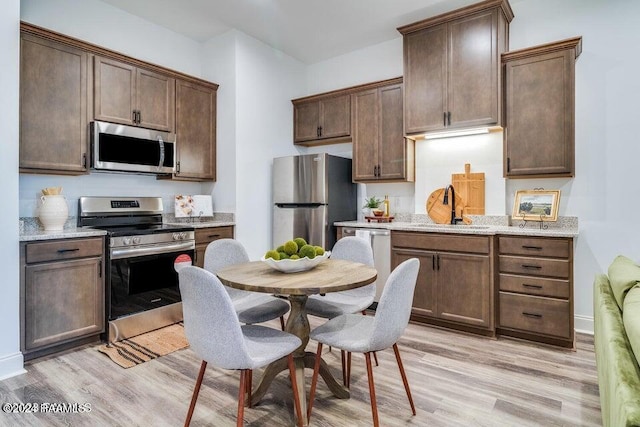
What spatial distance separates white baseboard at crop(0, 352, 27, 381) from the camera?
7.79ft

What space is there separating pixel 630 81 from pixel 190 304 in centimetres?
375

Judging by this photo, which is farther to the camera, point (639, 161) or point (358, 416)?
point (639, 161)

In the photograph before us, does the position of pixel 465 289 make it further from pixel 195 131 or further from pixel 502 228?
pixel 195 131

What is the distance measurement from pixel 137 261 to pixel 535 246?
3.32m

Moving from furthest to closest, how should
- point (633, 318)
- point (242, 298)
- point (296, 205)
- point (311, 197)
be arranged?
point (296, 205), point (311, 197), point (242, 298), point (633, 318)

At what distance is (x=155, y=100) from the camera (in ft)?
11.9

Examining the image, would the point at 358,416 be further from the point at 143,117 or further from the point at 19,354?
the point at 143,117

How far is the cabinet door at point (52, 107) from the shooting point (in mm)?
2775

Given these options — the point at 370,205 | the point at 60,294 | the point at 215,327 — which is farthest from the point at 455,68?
the point at 60,294

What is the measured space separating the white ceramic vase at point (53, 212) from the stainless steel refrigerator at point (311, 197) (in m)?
2.10

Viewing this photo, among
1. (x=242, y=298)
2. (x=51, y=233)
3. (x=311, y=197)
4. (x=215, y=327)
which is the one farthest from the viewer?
(x=311, y=197)

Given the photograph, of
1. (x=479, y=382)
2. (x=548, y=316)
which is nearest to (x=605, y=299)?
(x=479, y=382)

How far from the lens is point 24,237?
251 cm

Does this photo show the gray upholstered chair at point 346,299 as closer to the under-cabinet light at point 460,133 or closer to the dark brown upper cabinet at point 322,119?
the under-cabinet light at point 460,133
